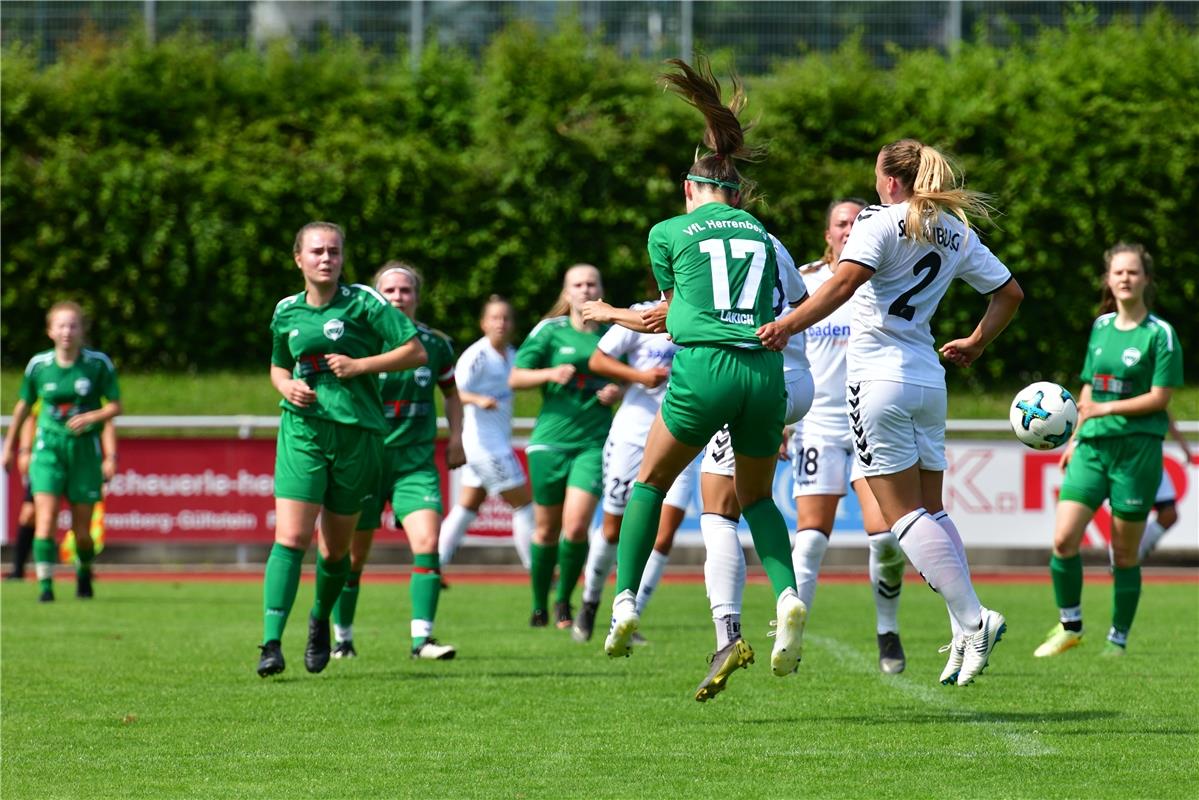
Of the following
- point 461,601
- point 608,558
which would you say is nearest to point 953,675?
point 608,558

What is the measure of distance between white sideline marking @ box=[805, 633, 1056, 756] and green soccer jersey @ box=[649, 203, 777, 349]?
5.97 ft

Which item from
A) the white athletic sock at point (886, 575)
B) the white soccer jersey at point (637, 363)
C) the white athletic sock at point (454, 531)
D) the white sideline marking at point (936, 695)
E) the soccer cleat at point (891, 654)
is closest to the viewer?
the white sideline marking at point (936, 695)

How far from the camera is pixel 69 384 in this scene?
1362 cm

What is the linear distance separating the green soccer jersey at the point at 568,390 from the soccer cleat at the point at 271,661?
3.56m

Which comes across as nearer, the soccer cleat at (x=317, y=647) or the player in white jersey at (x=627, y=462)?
the soccer cleat at (x=317, y=647)

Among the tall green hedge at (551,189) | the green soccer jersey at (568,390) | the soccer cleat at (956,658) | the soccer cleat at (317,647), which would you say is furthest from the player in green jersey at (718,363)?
the tall green hedge at (551,189)

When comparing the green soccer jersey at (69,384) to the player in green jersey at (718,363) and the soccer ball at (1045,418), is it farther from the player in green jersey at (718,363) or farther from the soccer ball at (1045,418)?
the soccer ball at (1045,418)

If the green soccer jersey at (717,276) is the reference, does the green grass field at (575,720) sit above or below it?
below

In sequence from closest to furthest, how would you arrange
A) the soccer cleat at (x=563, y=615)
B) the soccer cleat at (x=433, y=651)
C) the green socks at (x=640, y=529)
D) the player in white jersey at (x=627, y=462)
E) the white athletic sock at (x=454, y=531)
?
the green socks at (x=640, y=529), the soccer cleat at (x=433, y=651), the player in white jersey at (x=627, y=462), the soccer cleat at (x=563, y=615), the white athletic sock at (x=454, y=531)

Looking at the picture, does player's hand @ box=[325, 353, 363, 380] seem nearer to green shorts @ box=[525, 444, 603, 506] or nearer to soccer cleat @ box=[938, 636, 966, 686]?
soccer cleat @ box=[938, 636, 966, 686]

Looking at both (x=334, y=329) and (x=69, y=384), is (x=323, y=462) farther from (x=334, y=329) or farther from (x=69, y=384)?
Result: (x=69, y=384)

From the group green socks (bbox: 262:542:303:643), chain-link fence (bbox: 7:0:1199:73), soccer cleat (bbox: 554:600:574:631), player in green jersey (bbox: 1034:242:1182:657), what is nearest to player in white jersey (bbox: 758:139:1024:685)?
player in green jersey (bbox: 1034:242:1182:657)

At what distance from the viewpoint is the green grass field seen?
219 inches

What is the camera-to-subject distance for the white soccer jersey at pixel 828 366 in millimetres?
8586
